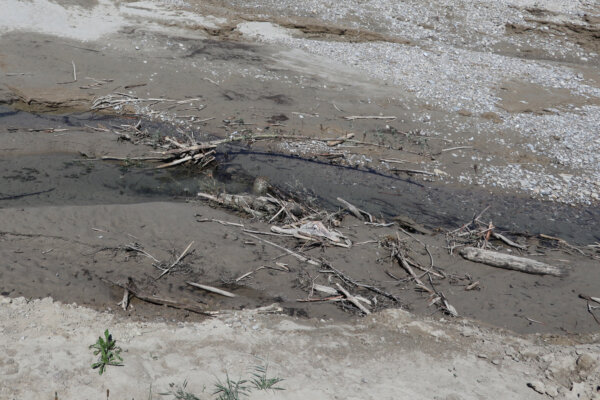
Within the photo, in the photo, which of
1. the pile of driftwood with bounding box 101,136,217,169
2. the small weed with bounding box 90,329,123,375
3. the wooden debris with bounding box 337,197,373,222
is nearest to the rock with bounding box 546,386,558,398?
the wooden debris with bounding box 337,197,373,222

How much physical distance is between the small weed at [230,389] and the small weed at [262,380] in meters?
0.10

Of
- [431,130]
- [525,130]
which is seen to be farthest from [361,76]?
[525,130]

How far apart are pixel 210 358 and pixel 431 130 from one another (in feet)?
22.8

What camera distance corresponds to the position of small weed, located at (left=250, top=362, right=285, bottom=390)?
4504 millimetres

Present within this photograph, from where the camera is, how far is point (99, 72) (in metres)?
11.1

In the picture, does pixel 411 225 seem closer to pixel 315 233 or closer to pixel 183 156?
pixel 315 233

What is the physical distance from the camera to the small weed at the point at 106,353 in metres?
4.54

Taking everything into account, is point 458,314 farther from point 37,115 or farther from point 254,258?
point 37,115

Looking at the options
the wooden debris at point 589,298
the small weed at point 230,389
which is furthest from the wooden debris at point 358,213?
the small weed at point 230,389

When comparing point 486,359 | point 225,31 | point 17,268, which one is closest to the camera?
point 486,359

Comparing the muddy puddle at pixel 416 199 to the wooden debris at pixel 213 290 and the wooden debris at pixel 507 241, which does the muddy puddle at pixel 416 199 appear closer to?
the wooden debris at pixel 507 241

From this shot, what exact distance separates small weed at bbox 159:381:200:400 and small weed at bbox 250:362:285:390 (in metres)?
0.52

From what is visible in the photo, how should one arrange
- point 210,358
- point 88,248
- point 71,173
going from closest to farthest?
point 210,358 < point 88,248 < point 71,173

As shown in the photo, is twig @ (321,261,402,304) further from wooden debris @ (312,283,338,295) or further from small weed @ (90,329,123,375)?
small weed @ (90,329,123,375)
